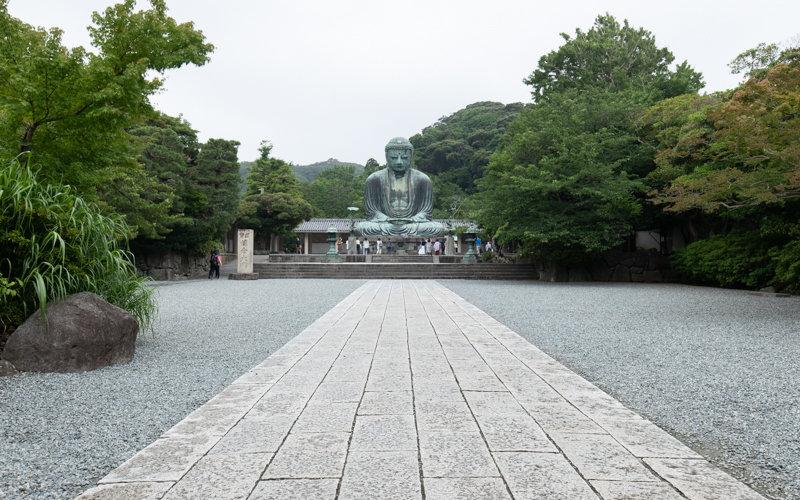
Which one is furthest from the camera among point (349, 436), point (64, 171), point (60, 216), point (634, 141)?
point (634, 141)

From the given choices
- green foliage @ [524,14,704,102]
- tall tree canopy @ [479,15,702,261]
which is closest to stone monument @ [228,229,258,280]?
tall tree canopy @ [479,15,702,261]

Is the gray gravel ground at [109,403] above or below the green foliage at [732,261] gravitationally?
below

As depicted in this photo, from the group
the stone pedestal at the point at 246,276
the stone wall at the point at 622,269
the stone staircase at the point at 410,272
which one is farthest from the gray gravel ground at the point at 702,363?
the stone pedestal at the point at 246,276

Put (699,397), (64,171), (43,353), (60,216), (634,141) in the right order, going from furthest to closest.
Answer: (634,141), (64,171), (60,216), (43,353), (699,397)

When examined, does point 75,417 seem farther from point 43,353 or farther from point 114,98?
point 114,98

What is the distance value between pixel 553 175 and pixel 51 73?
11062 mm

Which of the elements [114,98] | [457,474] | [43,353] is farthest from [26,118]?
[457,474]

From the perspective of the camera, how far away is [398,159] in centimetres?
2294

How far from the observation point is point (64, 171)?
553 centimetres

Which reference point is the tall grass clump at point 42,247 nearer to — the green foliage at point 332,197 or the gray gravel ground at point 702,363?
the gray gravel ground at point 702,363

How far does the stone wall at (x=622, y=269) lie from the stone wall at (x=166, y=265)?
13.3m

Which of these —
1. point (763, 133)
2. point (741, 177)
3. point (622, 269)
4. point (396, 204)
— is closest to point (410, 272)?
point (396, 204)

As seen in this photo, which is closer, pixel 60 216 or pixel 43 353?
pixel 43 353

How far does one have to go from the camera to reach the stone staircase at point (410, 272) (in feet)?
56.0
